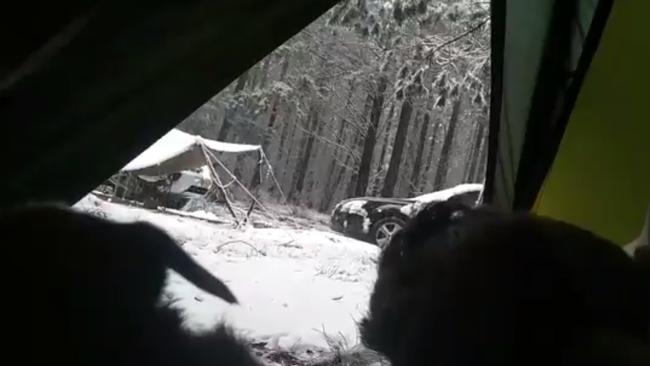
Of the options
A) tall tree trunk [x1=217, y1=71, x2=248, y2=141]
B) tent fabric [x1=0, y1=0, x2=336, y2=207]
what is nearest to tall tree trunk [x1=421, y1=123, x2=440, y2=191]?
tall tree trunk [x1=217, y1=71, x2=248, y2=141]

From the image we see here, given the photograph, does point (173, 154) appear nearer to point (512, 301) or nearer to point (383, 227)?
point (383, 227)

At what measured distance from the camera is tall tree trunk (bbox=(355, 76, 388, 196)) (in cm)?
73

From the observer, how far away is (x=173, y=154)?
1.57ft

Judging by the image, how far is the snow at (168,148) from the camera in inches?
16.6

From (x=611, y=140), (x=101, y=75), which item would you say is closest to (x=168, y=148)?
(x=101, y=75)

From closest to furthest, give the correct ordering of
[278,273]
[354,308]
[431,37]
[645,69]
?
[354,308]
[278,273]
[645,69]
[431,37]

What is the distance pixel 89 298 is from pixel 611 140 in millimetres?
707

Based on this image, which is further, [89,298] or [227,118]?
[227,118]

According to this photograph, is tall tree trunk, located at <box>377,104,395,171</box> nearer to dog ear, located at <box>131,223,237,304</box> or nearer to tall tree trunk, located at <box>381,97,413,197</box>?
tall tree trunk, located at <box>381,97,413,197</box>

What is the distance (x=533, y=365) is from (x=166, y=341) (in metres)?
0.16

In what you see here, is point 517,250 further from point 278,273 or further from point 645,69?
point 645,69

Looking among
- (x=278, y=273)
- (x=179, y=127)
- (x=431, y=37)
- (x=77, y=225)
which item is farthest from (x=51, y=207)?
(x=431, y=37)

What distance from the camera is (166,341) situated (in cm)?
27

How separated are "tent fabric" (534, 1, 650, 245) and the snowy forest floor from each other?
232 mm
